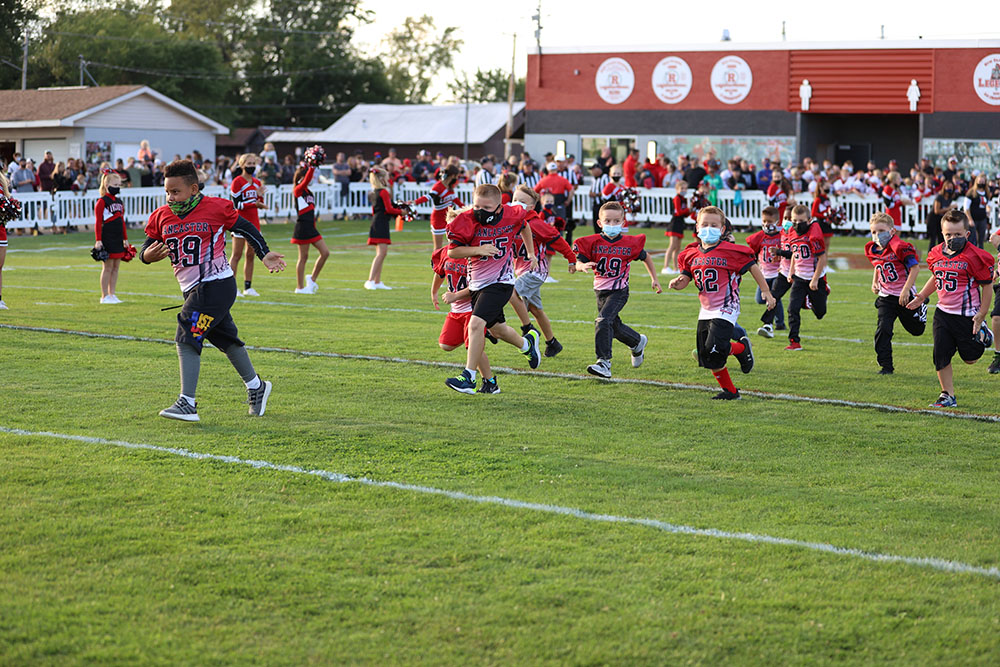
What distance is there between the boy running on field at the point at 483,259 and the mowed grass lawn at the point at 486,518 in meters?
0.43

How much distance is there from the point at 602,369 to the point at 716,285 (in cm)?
152

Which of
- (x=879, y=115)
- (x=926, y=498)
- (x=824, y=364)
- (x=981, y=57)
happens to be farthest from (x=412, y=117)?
(x=926, y=498)

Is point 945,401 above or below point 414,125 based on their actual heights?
below

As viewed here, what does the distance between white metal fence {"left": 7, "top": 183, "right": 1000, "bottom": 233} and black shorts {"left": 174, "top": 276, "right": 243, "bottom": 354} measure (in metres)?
17.6

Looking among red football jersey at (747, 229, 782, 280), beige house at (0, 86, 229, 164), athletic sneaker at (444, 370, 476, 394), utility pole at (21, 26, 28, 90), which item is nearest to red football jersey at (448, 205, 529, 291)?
athletic sneaker at (444, 370, 476, 394)

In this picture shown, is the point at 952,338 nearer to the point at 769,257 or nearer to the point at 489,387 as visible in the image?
the point at 489,387

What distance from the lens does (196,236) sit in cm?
828

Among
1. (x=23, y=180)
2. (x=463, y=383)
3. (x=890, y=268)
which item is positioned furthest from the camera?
(x=23, y=180)

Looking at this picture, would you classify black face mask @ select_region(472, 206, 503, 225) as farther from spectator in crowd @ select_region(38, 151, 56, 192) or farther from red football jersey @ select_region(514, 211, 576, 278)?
spectator in crowd @ select_region(38, 151, 56, 192)

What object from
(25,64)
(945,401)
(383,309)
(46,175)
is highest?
(25,64)

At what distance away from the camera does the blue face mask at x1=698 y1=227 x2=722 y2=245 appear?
9.54 meters

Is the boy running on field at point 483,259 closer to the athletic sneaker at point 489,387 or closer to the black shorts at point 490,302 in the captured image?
the black shorts at point 490,302

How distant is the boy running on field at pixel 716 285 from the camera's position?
9.45 m

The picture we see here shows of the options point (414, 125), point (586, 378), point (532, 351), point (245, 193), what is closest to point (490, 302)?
point (532, 351)
